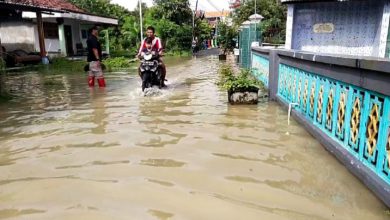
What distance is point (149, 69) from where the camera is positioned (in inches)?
379

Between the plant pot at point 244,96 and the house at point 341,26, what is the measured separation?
6.33m

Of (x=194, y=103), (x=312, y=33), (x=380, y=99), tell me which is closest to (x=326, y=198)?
(x=380, y=99)

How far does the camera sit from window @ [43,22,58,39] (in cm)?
2525

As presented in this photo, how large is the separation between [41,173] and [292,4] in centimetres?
1132

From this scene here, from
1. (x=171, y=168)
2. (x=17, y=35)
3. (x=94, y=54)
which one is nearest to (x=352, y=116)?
(x=171, y=168)

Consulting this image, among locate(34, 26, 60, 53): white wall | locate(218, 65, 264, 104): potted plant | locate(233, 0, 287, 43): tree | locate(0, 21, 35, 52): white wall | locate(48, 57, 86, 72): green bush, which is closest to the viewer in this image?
locate(218, 65, 264, 104): potted plant

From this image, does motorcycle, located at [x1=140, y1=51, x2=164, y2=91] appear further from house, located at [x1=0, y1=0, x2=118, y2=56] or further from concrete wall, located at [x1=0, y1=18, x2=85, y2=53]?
concrete wall, located at [x1=0, y1=18, x2=85, y2=53]

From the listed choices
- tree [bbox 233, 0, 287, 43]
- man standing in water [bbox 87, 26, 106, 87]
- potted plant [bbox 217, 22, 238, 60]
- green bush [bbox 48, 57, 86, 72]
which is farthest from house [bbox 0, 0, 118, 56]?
tree [bbox 233, 0, 287, 43]

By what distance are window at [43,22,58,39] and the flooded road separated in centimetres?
1976

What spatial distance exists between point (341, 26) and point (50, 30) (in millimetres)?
20266

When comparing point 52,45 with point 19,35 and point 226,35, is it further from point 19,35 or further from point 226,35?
point 226,35

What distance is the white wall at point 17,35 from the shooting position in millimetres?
21234

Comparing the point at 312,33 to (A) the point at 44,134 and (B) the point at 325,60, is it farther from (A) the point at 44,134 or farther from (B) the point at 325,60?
(A) the point at 44,134

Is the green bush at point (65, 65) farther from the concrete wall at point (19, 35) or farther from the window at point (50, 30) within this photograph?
the window at point (50, 30)
